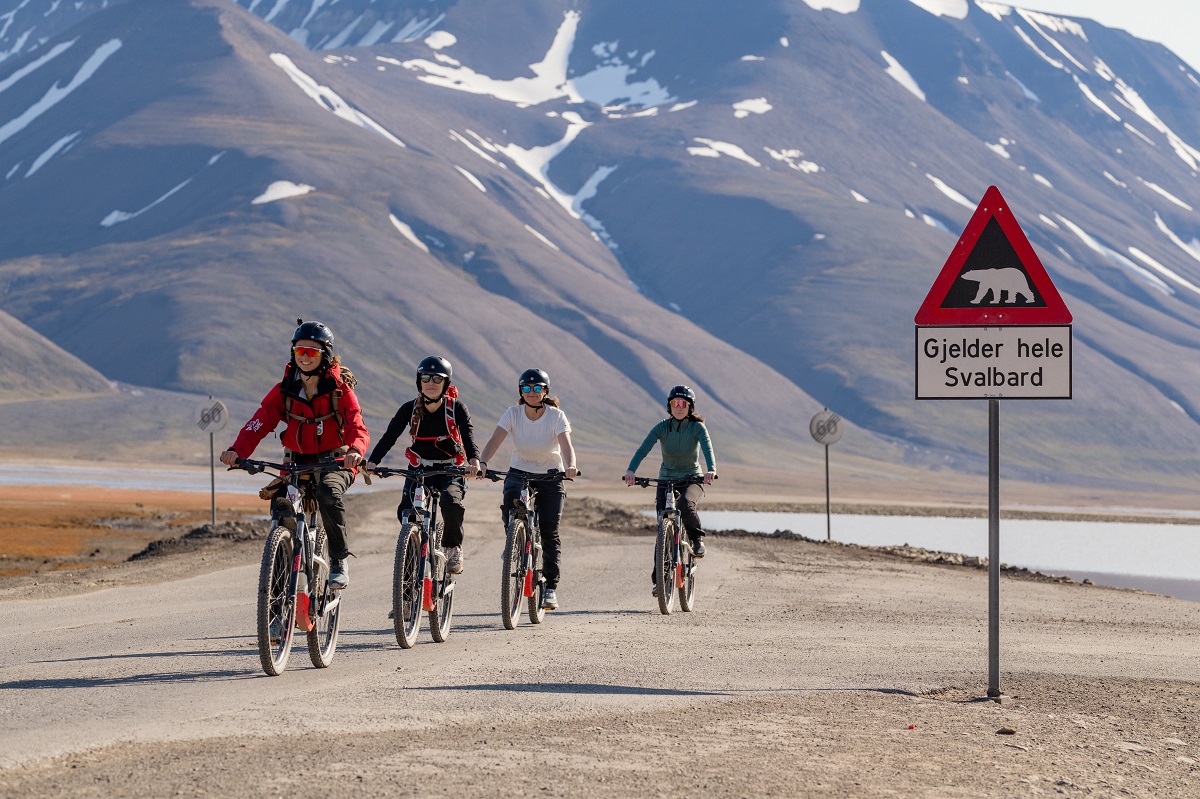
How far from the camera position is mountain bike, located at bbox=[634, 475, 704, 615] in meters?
16.9

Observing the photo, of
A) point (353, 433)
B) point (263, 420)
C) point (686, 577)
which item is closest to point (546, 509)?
point (686, 577)

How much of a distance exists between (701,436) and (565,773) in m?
9.30

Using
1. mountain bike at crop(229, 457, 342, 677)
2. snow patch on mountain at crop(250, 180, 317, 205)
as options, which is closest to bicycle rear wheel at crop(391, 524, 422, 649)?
mountain bike at crop(229, 457, 342, 677)

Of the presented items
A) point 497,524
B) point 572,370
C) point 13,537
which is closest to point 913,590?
point 497,524

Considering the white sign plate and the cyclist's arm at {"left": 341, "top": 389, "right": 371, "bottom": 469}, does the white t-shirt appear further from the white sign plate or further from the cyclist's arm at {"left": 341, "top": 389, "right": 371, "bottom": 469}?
the white sign plate

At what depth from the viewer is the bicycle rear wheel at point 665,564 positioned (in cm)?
1681

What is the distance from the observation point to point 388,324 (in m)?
146

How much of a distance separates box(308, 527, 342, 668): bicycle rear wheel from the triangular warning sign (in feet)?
13.9

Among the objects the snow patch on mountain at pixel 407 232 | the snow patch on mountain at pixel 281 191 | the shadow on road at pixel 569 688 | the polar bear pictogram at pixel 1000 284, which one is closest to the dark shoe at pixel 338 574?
the shadow on road at pixel 569 688

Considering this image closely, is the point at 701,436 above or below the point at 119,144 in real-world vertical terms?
below

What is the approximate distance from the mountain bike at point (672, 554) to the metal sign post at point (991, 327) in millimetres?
5893

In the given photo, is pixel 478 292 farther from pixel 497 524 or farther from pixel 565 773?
pixel 565 773

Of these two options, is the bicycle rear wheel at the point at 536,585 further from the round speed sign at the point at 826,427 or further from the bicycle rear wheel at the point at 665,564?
the round speed sign at the point at 826,427

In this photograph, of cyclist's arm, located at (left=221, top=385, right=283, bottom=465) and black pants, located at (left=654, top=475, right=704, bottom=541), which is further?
black pants, located at (left=654, top=475, right=704, bottom=541)
